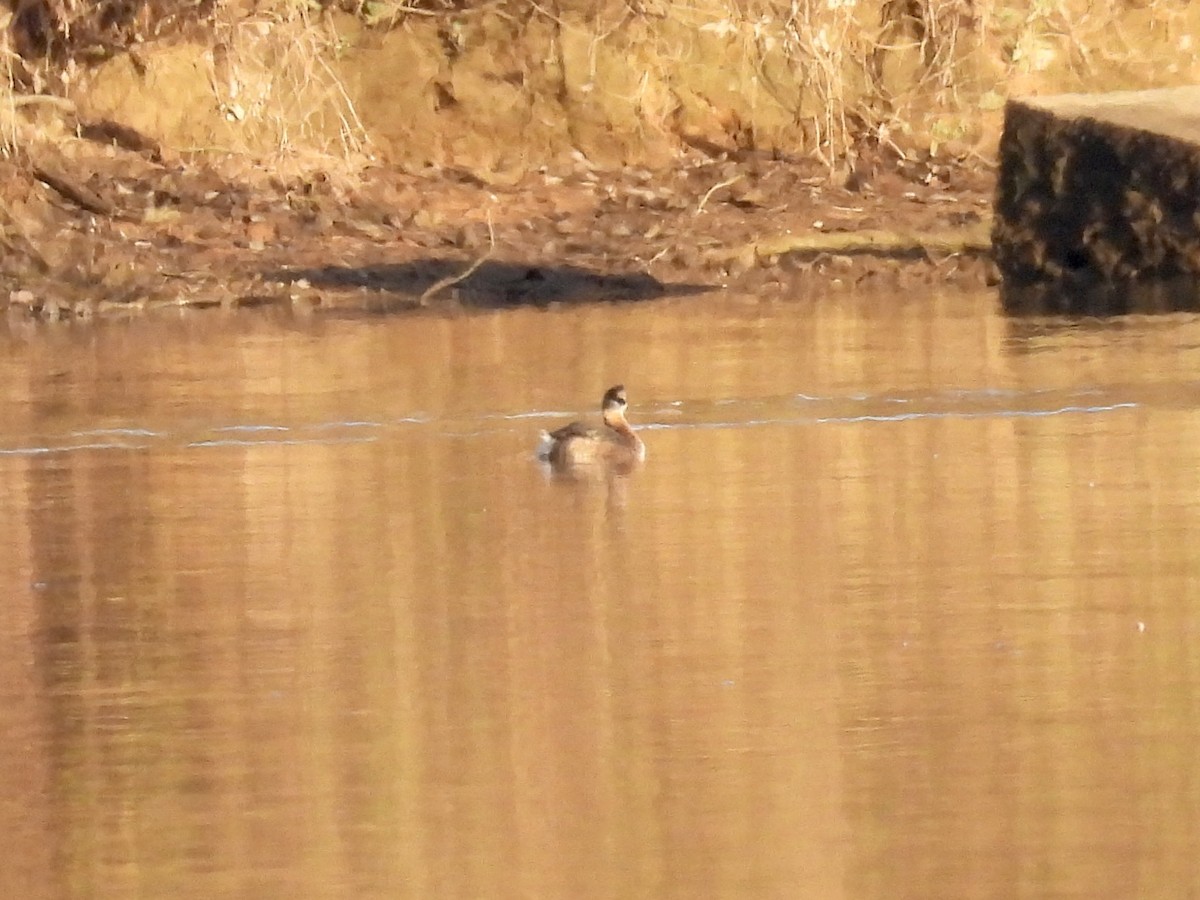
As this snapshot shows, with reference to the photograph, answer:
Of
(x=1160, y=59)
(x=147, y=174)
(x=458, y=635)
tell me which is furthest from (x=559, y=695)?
(x=1160, y=59)

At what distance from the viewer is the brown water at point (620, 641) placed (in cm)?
540

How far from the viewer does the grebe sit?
34.3 ft

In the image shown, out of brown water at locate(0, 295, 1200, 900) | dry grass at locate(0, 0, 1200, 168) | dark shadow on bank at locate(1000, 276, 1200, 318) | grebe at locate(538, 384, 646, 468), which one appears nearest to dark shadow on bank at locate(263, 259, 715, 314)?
dark shadow on bank at locate(1000, 276, 1200, 318)

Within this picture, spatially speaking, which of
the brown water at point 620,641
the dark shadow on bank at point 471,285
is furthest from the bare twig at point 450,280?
the brown water at point 620,641

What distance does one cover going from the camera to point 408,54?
77.3 ft

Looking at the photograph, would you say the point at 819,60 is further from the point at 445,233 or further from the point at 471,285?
the point at 471,285

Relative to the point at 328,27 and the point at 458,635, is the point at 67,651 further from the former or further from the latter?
the point at 328,27

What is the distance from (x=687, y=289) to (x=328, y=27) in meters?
5.54

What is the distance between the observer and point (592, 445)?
10.5 meters

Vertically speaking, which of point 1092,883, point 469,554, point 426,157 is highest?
point 426,157

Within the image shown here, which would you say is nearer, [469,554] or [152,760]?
[152,760]

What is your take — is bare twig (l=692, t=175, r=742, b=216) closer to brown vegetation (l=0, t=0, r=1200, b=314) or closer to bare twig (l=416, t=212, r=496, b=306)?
brown vegetation (l=0, t=0, r=1200, b=314)

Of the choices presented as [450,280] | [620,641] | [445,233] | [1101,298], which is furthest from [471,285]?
[620,641]

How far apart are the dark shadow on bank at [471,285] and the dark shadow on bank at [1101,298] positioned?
91.9 inches
